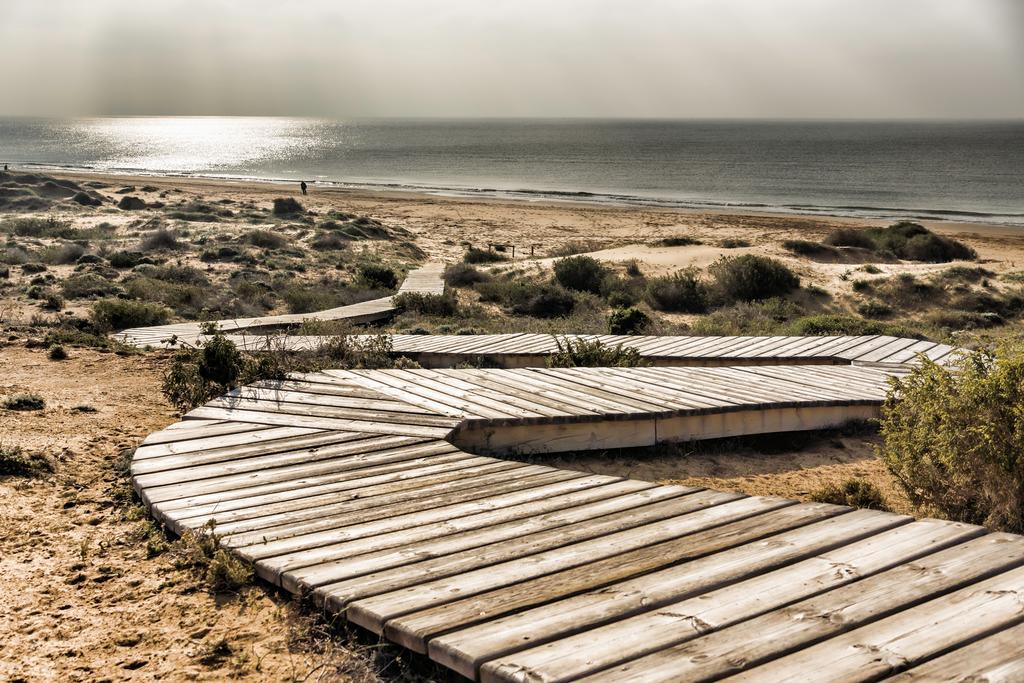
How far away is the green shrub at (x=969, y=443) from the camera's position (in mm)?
4738

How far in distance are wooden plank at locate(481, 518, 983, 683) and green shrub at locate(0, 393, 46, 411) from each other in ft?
17.8

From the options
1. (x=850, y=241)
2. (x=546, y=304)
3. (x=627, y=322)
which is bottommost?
(x=546, y=304)

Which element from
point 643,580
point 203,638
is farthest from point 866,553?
point 203,638

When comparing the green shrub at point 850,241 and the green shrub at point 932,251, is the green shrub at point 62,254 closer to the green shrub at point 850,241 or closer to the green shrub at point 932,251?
the green shrub at point 850,241

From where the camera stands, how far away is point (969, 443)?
489 centimetres

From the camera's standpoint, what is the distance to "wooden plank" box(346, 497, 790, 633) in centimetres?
329

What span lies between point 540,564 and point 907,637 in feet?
4.55

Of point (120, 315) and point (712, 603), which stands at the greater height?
point (712, 603)

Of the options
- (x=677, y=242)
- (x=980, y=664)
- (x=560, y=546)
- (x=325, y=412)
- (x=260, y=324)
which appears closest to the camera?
(x=980, y=664)

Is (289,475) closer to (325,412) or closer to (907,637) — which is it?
(325,412)

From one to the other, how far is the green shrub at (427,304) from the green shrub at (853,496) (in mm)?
10640

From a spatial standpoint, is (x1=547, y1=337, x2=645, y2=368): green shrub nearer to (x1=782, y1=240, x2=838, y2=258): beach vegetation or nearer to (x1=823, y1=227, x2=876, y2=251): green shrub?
(x1=782, y1=240, x2=838, y2=258): beach vegetation

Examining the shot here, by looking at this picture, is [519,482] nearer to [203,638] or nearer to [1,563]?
[203,638]

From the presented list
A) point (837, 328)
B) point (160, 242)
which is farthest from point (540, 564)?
point (160, 242)
